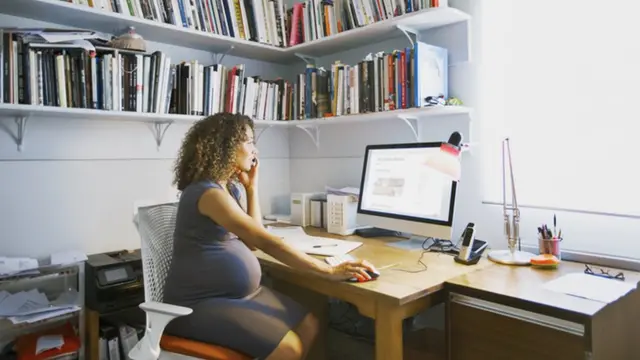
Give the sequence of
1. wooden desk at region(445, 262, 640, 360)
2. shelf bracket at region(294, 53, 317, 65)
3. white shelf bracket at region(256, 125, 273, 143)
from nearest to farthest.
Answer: wooden desk at region(445, 262, 640, 360), shelf bracket at region(294, 53, 317, 65), white shelf bracket at region(256, 125, 273, 143)

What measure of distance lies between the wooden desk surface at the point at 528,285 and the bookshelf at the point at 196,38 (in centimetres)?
76

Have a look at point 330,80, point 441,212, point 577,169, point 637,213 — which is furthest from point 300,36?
point 637,213

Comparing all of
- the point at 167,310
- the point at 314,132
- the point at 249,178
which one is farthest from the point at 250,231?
the point at 314,132

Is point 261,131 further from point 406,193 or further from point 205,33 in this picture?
point 406,193

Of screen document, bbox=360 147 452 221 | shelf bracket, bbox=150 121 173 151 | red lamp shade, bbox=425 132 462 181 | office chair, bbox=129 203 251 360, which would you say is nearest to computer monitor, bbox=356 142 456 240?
screen document, bbox=360 147 452 221

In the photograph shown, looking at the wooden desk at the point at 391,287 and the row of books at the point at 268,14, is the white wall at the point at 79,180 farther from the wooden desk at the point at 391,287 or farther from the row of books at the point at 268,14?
the wooden desk at the point at 391,287

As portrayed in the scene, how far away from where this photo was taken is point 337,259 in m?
1.67

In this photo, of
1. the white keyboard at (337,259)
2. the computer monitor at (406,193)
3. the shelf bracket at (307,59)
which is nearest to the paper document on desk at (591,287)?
the computer monitor at (406,193)

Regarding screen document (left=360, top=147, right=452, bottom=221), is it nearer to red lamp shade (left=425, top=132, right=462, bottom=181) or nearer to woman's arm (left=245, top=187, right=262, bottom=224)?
red lamp shade (left=425, top=132, right=462, bottom=181)

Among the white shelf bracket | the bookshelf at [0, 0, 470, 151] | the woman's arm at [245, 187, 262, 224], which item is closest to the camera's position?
the bookshelf at [0, 0, 470, 151]

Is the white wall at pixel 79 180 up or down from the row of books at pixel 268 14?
down

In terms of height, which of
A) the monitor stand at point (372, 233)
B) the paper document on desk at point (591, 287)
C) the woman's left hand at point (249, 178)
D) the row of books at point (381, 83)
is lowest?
the paper document on desk at point (591, 287)

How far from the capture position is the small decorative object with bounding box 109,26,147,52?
209 cm

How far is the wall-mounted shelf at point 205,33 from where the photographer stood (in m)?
1.94
